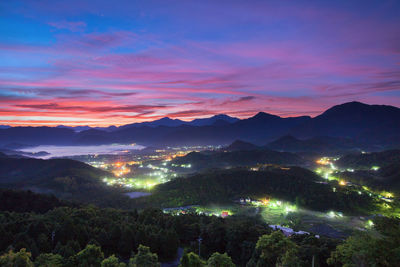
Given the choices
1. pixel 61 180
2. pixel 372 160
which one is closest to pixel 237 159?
pixel 372 160

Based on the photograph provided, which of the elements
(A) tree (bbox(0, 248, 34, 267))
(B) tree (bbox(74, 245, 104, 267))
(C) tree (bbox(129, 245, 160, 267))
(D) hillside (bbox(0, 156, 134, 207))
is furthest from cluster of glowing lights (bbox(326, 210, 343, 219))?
(A) tree (bbox(0, 248, 34, 267))

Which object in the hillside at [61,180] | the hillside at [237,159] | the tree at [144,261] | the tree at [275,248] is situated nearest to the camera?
the tree at [144,261]

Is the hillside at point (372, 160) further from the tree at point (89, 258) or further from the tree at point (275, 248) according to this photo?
the tree at point (89, 258)

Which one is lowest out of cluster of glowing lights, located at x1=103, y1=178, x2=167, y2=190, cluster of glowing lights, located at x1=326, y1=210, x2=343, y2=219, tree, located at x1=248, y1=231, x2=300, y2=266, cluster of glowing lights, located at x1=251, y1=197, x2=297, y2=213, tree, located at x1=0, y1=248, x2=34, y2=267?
cluster of glowing lights, located at x1=326, y1=210, x2=343, y2=219

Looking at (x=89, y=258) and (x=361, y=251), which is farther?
(x=89, y=258)

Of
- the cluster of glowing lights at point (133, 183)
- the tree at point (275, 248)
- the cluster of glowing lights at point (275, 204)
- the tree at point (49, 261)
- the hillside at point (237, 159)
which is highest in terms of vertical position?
the tree at point (49, 261)

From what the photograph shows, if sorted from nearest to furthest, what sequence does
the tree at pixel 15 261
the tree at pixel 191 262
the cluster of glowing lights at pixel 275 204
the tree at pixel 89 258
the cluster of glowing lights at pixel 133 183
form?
the tree at pixel 15 261, the tree at pixel 191 262, the tree at pixel 89 258, the cluster of glowing lights at pixel 275 204, the cluster of glowing lights at pixel 133 183

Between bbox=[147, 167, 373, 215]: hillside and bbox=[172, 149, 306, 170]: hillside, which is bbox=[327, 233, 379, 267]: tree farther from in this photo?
bbox=[172, 149, 306, 170]: hillside

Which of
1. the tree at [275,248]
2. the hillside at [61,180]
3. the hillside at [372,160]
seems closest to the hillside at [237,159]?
the hillside at [372,160]

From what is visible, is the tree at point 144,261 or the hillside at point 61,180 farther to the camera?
the hillside at point 61,180

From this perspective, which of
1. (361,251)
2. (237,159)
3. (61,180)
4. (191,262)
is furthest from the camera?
(237,159)

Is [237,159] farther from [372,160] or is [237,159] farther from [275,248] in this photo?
[275,248]

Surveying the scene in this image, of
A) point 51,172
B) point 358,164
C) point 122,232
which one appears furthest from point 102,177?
point 358,164
